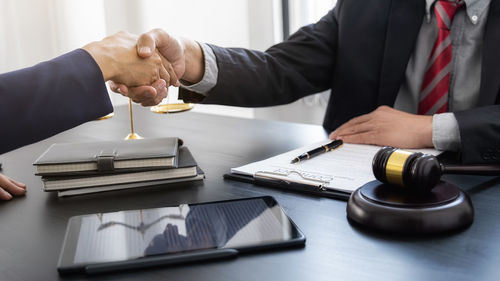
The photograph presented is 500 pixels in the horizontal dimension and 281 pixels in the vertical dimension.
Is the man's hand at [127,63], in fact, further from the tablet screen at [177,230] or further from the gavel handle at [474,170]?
the gavel handle at [474,170]

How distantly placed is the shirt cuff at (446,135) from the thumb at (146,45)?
73cm

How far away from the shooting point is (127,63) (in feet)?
4.26

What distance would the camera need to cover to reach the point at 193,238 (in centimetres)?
70

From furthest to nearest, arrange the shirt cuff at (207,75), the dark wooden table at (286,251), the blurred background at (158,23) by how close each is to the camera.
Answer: the blurred background at (158,23) < the shirt cuff at (207,75) < the dark wooden table at (286,251)

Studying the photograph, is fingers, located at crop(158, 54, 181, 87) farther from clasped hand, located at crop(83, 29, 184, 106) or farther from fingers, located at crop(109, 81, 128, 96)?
fingers, located at crop(109, 81, 128, 96)

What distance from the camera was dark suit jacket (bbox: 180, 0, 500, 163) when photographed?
148 centimetres

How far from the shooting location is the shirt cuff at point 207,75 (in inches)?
57.0

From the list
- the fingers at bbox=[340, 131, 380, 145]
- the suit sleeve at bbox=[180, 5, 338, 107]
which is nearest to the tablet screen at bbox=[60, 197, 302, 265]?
the fingers at bbox=[340, 131, 380, 145]

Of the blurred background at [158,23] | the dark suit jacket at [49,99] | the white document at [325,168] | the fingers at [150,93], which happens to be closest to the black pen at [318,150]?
the white document at [325,168]

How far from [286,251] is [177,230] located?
161 mm

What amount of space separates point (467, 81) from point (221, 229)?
1016mm

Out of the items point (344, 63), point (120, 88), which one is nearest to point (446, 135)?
point (344, 63)

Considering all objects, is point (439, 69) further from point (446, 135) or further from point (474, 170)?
point (474, 170)

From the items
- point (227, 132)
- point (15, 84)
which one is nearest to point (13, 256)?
point (15, 84)
